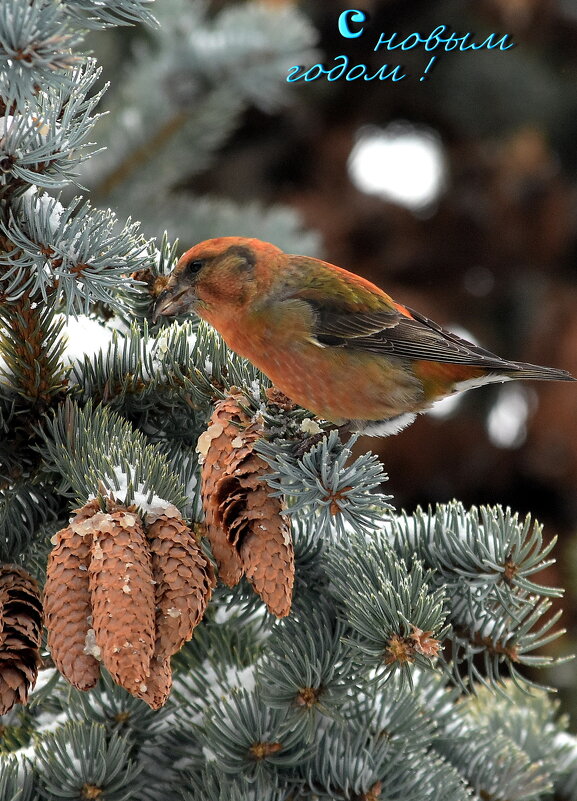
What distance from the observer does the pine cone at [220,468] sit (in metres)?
1.32

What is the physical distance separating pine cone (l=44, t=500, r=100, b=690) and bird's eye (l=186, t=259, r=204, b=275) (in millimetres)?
664

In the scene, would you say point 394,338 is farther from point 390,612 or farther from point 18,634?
point 18,634

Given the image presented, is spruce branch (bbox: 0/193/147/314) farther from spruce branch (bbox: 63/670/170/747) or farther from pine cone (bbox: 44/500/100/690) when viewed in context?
spruce branch (bbox: 63/670/170/747)

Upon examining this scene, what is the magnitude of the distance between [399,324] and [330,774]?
3.90ft

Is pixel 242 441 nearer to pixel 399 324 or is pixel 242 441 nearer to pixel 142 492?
pixel 142 492

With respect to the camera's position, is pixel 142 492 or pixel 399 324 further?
pixel 399 324

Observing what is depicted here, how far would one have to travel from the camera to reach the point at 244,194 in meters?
4.97

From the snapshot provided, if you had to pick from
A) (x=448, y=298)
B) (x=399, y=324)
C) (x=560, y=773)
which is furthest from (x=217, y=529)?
(x=448, y=298)

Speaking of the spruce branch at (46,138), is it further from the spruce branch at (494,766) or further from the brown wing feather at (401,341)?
the spruce branch at (494,766)

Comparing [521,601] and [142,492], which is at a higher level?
[142,492]

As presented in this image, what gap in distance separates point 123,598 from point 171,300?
0.75 m

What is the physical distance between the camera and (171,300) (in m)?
1.72

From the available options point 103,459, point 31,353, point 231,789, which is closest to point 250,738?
point 231,789

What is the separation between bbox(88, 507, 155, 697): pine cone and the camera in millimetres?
1079
